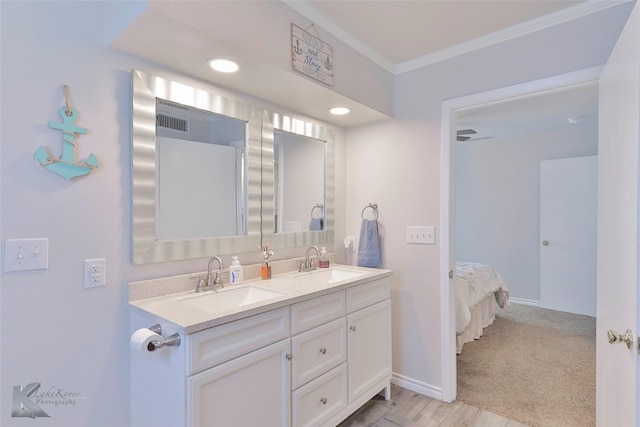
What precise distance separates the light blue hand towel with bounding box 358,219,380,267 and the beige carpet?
113cm

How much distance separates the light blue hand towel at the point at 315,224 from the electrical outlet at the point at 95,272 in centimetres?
138

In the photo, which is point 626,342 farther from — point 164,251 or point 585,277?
point 585,277

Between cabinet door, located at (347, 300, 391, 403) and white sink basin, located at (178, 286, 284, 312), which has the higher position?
white sink basin, located at (178, 286, 284, 312)

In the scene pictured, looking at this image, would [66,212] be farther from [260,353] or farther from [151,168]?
[260,353]

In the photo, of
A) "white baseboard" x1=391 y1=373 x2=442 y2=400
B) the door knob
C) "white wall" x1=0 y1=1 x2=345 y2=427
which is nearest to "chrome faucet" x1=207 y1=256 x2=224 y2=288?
"white wall" x1=0 y1=1 x2=345 y2=427

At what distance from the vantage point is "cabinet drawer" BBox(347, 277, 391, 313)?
6.53 ft

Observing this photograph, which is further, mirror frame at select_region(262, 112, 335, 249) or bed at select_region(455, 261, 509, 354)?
bed at select_region(455, 261, 509, 354)

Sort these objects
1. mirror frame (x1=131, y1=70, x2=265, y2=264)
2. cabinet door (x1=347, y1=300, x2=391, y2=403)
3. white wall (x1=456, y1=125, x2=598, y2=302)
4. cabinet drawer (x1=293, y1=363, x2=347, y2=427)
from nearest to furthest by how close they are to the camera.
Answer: mirror frame (x1=131, y1=70, x2=265, y2=264) → cabinet drawer (x1=293, y1=363, x2=347, y2=427) → cabinet door (x1=347, y1=300, x2=391, y2=403) → white wall (x1=456, y1=125, x2=598, y2=302)

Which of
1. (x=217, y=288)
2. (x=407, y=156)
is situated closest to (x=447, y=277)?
(x=407, y=156)

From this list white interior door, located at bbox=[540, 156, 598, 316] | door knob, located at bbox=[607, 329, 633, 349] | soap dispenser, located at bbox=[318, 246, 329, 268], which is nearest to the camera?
door knob, located at bbox=[607, 329, 633, 349]

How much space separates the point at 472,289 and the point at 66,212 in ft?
10.9

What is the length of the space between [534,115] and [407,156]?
92.8 inches

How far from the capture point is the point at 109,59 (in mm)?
1480

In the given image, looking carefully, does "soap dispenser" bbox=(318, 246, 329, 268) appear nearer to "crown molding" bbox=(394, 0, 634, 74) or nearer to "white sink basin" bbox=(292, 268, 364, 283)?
"white sink basin" bbox=(292, 268, 364, 283)
